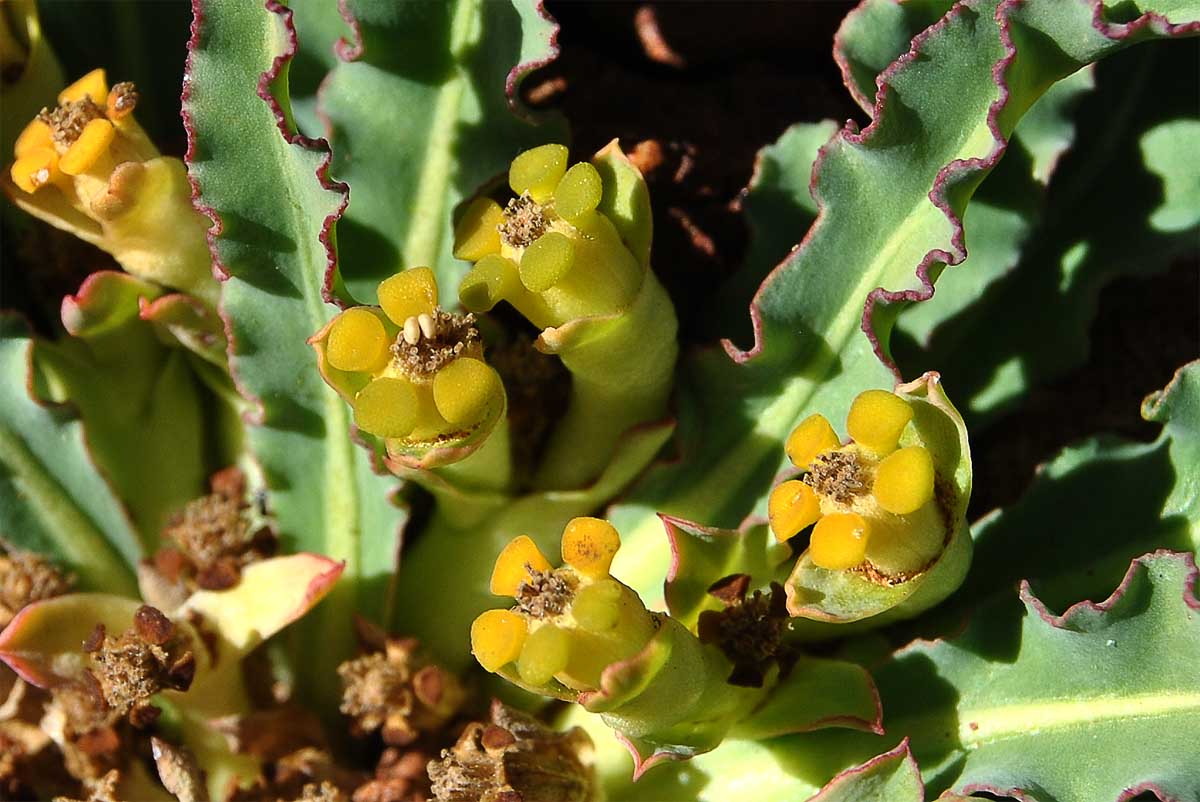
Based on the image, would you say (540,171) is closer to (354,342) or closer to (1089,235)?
(354,342)

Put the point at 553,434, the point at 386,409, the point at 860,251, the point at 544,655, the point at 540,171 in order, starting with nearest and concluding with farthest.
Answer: the point at 544,655 → the point at 386,409 → the point at 540,171 → the point at 860,251 → the point at 553,434

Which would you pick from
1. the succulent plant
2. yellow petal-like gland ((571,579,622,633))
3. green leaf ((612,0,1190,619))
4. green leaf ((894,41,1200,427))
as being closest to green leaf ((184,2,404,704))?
the succulent plant

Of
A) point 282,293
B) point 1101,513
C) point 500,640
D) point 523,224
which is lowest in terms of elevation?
point 1101,513

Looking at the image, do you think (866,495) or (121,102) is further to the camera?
(121,102)

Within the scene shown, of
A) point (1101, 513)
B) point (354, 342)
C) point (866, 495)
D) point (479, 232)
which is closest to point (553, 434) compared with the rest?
point (479, 232)

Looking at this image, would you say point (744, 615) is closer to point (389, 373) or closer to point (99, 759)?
point (389, 373)

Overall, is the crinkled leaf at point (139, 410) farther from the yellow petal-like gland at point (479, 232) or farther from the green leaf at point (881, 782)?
the green leaf at point (881, 782)

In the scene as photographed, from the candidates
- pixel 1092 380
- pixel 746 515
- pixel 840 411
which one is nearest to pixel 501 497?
pixel 746 515
